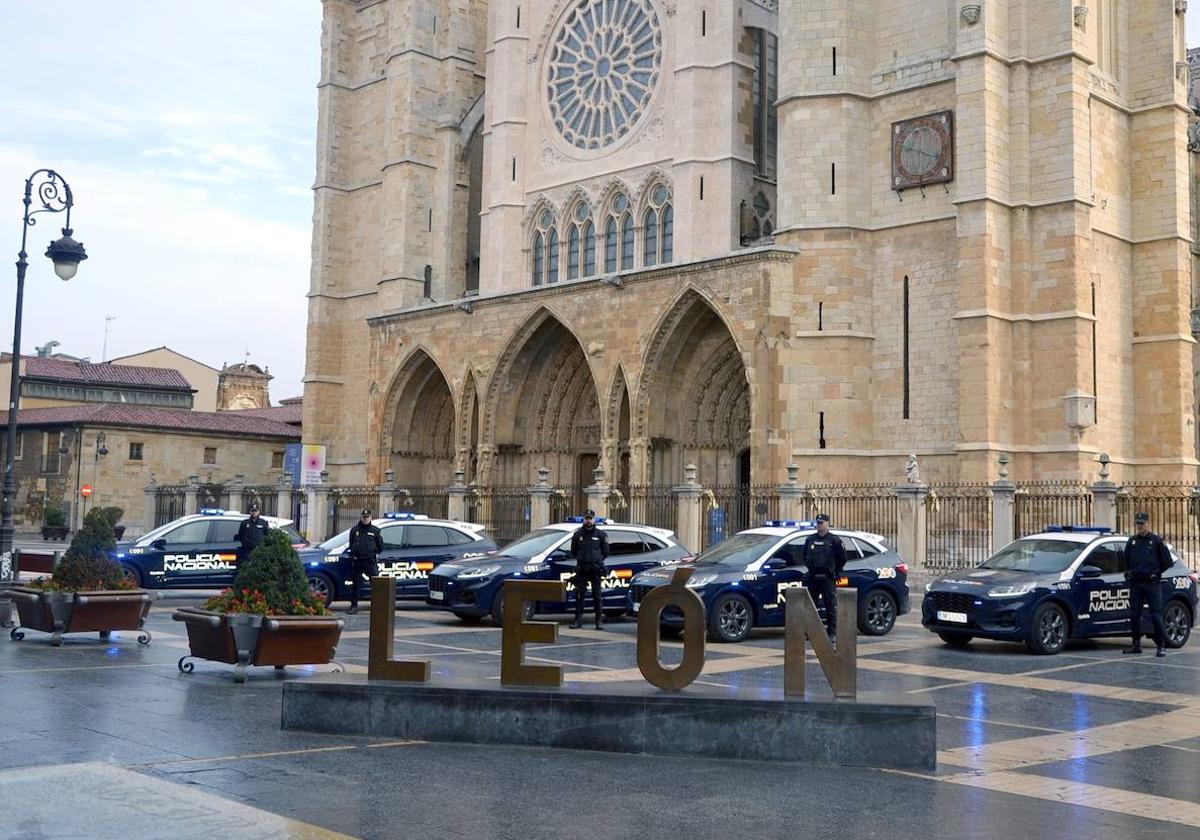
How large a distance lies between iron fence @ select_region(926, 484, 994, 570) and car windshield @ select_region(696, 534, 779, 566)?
363 inches

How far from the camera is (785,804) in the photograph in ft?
22.3

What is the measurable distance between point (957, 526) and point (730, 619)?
12788mm

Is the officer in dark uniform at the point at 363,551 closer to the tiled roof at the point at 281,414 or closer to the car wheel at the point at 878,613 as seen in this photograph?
the car wheel at the point at 878,613

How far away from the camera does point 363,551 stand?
18.4m

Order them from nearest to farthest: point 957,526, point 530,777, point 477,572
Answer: point 530,777 < point 477,572 < point 957,526

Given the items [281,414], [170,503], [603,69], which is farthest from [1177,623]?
[281,414]

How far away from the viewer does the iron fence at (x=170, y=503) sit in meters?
36.9

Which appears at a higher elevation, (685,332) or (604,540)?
(685,332)

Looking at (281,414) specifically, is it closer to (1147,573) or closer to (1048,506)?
(1048,506)

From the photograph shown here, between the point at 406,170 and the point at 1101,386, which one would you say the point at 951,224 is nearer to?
the point at 1101,386

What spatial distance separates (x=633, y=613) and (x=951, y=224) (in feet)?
47.4

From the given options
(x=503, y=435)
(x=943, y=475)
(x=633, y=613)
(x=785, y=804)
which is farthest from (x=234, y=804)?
(x=503, y=435)

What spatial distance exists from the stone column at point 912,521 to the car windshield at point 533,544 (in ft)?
29.9

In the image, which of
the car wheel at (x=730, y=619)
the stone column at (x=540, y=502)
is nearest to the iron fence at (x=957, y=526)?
the stone column at (x=540, y=502)
